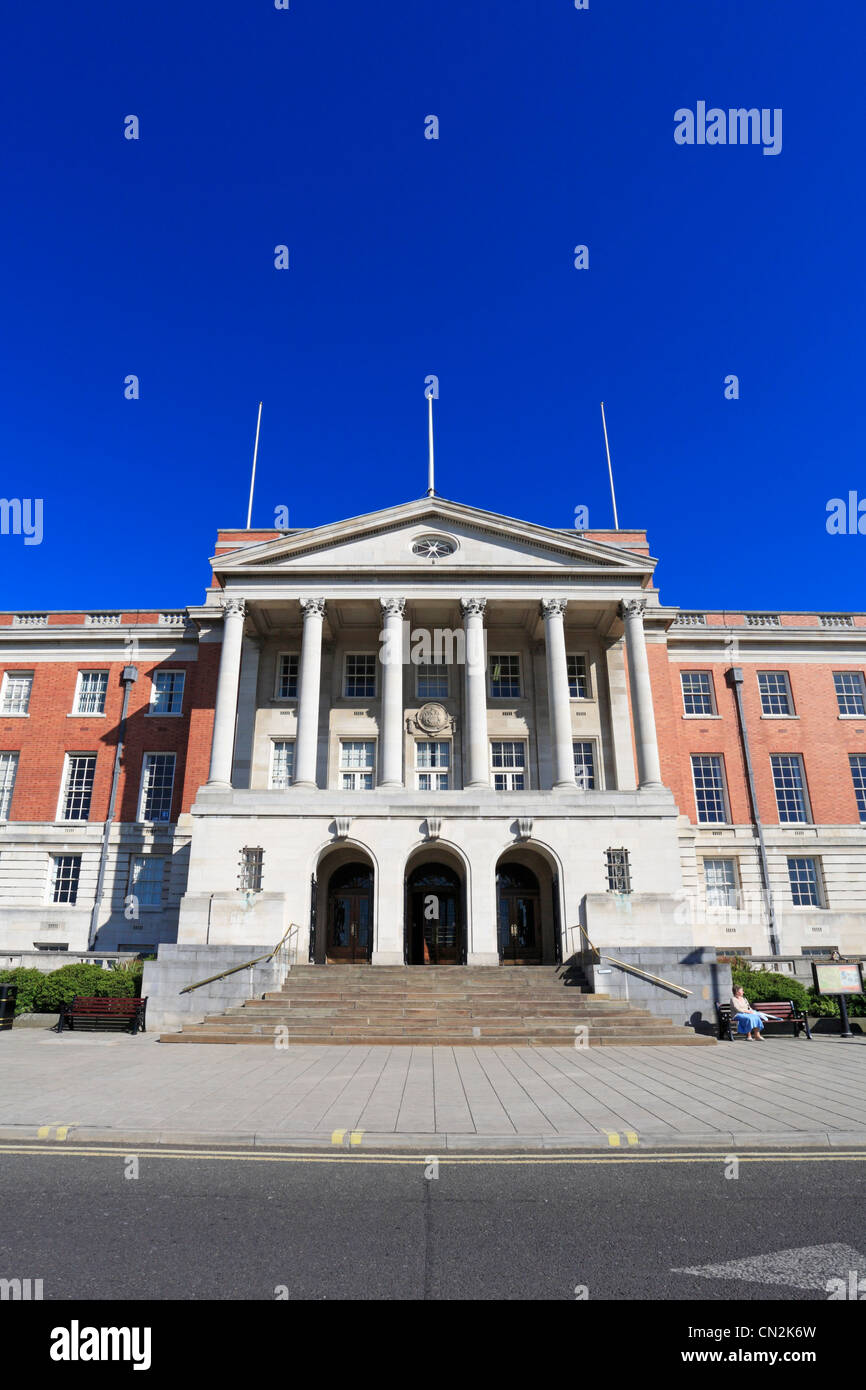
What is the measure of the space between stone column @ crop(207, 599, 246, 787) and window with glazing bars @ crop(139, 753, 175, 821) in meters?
6.38

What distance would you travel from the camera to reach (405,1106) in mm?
10867

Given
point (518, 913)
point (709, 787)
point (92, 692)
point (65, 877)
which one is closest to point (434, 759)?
point (518, 913)

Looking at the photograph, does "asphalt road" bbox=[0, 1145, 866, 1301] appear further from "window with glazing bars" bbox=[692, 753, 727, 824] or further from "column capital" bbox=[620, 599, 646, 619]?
"window with glazing bars" bbox=[692, 753, 727, 824]

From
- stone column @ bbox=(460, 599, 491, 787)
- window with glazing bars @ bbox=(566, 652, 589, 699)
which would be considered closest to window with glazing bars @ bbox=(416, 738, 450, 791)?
stone column @ bbox=(460, 599, 491, 787)

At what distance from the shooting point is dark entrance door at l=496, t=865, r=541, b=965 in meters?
31.5

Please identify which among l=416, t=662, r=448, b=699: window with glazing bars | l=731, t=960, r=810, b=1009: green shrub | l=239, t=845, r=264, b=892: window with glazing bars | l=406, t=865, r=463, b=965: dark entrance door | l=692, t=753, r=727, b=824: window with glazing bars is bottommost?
l=731, t=960, r=810, b=1009: green shrub

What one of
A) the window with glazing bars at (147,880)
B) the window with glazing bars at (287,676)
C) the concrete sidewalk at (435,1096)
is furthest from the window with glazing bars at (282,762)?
the concrete sidewalk at (435,1096)

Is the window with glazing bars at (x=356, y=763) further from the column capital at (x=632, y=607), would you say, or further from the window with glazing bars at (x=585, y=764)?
the column capital at (x=632, y=607)

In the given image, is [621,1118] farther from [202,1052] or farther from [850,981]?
[850,981]

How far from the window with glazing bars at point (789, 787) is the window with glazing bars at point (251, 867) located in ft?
77.8

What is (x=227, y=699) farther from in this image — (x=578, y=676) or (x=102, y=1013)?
(x=578, y=676)

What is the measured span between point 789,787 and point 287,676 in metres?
24.3
